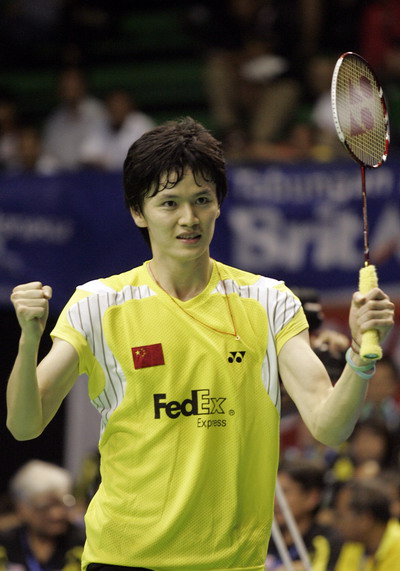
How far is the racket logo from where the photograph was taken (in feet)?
13.7

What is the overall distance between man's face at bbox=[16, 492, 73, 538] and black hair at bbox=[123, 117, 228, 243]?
394 centimetres

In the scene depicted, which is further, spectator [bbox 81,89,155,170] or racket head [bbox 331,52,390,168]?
spectator [bbox 81,89,155,170]

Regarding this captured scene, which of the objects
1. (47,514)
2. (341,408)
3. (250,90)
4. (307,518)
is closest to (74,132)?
(250,90)

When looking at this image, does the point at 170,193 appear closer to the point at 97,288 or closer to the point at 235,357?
the point at 97,288

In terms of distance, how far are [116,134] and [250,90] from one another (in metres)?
1.23

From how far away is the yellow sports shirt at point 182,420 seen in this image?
12.4 ft

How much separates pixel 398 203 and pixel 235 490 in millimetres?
5144

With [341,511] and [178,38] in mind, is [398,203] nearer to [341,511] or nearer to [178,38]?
[341,511]

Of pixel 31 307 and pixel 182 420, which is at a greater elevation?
pixel 31 307

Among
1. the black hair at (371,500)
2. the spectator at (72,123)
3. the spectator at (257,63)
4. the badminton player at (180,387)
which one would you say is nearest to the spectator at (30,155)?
the spectator at (72,123)

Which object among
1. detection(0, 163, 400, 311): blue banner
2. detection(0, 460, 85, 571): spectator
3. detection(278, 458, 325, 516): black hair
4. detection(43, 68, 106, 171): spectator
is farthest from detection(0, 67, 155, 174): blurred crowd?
detection(278, 458, 325, 516): black hair

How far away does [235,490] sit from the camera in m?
3.80

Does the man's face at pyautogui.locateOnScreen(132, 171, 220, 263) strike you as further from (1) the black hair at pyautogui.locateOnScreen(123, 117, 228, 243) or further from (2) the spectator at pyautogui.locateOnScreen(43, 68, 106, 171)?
(2) the spectator at pyautogui.locateOnScreen(43, 68, 106, 171)

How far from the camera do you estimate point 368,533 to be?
6453mm
